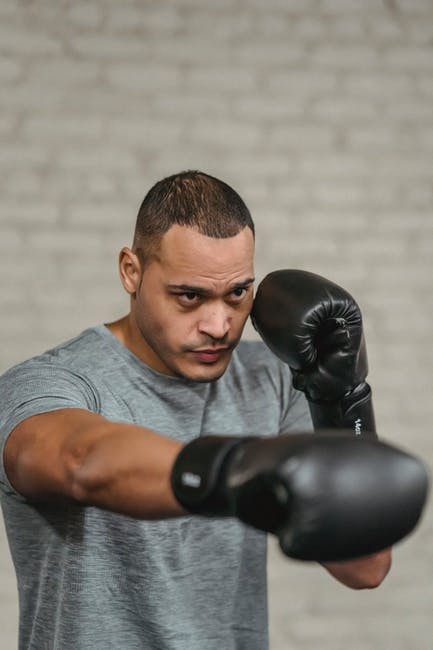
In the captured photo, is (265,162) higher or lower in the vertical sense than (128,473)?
higher

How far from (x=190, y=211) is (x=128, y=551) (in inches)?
24.7

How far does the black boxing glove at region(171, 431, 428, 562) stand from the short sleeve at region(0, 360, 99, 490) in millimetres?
440

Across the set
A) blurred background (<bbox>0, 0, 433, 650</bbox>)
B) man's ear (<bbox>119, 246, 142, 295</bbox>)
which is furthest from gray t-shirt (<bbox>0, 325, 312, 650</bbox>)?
blurred background (<bbox>0, 0, 433, 650</bbox>)

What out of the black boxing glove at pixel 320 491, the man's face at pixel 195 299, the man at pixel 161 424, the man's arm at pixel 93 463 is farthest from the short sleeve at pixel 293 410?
the black boxing glove at pixel 320 491

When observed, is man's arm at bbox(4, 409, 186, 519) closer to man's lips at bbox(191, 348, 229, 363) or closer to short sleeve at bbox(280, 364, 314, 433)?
man's lips at bbox(191, 348, 229, 363)

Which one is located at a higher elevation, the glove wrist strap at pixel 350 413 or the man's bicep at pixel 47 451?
the man's bicep at pixel 47 451

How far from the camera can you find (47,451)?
110 cm

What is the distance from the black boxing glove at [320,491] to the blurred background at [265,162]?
2.03 metres

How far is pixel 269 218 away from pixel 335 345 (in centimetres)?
135

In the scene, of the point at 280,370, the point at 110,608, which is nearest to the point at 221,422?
the point at 280,370

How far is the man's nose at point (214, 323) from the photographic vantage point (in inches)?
60.2

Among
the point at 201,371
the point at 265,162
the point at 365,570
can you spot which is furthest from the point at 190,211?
the point at 265,162

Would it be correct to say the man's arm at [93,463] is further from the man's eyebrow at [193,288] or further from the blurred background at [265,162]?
the blurred background at [265,162]

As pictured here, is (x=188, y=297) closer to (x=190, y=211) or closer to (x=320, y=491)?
(x=190, y=211)
